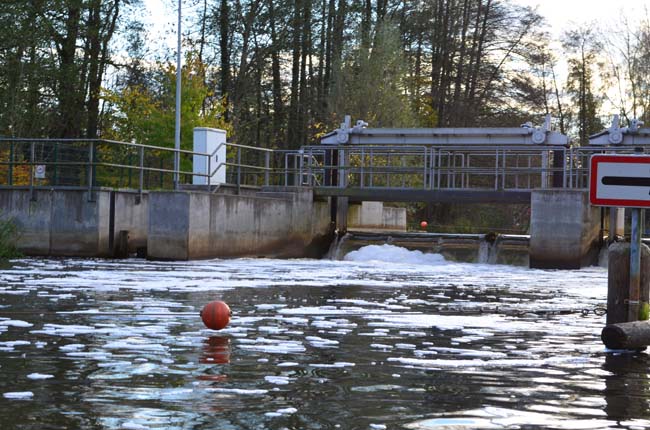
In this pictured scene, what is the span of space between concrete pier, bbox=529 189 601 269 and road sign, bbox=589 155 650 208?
689 inches

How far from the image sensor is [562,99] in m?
55.9

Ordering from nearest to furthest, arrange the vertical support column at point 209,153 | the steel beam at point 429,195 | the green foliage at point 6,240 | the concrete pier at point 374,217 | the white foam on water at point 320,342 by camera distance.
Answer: the white foam on water at point 320,342 < the green foliage at point 6,240 < the vertical support column at point 209,153 < the steel beam at point 429,195 < the concrete pier at point 374,217

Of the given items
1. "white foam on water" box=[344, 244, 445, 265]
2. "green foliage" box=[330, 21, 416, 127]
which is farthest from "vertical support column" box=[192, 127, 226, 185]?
"green foliage" box=[330, 21, 416, 127]

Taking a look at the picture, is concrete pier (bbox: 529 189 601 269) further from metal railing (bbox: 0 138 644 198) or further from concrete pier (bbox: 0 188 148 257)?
concrete pier (bbox: 0 188 148 257)

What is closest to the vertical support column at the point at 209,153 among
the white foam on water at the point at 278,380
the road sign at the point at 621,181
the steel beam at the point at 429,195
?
the steel beam at the point at 429,195

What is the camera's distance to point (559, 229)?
27.6 meters

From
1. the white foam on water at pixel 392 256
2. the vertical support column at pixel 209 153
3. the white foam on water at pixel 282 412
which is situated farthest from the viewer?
the vertical support column at pixel 209 153

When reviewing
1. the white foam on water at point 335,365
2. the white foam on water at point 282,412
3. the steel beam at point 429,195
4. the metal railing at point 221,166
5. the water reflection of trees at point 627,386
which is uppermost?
the metal railing at point 221,166

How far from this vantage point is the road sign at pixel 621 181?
32.3 feet

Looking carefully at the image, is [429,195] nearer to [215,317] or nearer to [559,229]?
[559,229]

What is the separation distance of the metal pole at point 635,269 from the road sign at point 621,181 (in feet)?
0.70

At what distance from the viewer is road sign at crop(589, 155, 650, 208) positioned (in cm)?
984

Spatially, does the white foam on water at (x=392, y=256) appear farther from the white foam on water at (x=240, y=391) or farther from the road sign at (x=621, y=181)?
the white foam on water at (x=240, y=391)

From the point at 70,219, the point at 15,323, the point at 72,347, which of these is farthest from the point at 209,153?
the point at 72,347
